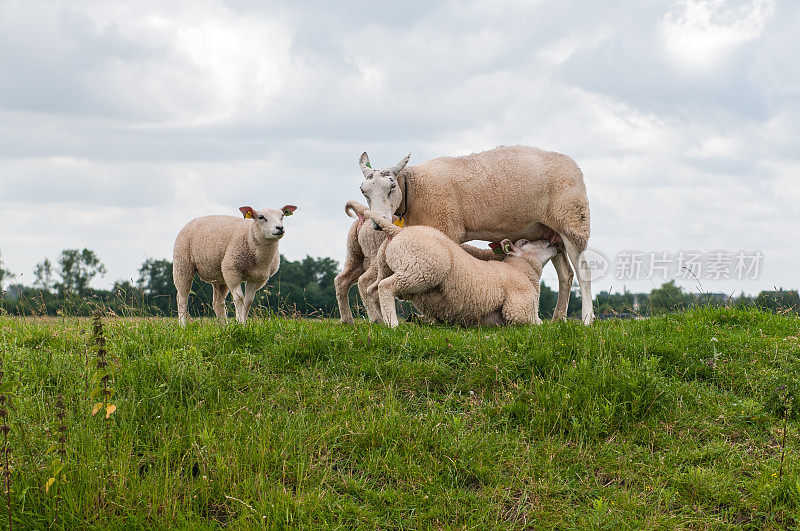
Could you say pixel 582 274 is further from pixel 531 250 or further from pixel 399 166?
pixel 399 166

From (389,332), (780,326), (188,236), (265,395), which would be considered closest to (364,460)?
(265,395)

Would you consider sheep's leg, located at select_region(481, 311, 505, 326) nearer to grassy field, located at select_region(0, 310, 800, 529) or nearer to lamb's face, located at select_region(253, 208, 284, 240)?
grassy field, located at select_region(0, 310, 800, 529)

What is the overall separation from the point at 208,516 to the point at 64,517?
918 mm

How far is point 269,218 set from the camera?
1045cm

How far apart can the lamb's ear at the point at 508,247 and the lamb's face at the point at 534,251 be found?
0.05m

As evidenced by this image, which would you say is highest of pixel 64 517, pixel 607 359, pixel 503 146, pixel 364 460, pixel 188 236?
pixel 503 146

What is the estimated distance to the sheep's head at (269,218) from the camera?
10352 millimetres

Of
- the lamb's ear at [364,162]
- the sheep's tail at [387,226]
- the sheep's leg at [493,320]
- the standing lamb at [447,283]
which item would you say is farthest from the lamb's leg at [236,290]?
the sheep's leg at [493,320]

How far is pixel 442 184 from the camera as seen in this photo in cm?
951

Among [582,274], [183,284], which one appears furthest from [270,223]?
[582,274]

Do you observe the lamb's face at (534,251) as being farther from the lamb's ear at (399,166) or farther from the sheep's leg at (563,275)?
the lamb's ear at (399,166)

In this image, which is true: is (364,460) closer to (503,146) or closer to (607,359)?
(607,359)

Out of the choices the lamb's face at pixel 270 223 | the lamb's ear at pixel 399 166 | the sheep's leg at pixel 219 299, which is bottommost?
the sheep's leg at pixel 219 299

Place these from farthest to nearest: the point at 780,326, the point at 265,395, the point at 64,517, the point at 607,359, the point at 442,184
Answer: the point at 442,184 < the point at 780,326 < the point at 607,359 < the point at 265,395 < the point at 64,517
